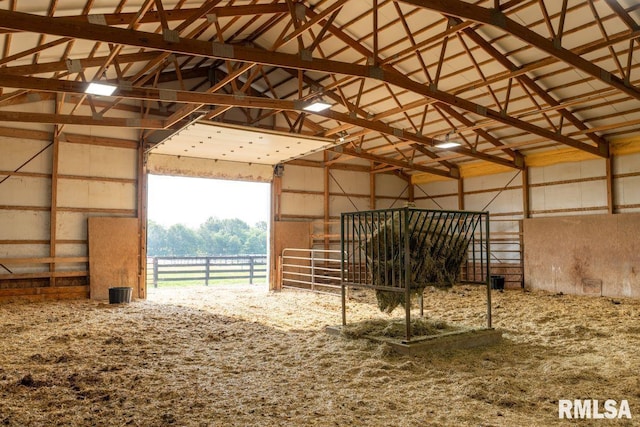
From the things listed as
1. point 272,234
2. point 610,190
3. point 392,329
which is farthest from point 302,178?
point 392,329

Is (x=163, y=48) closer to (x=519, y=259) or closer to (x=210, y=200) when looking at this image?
(x=519, y=259)

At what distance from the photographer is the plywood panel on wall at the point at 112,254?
33.9 feet

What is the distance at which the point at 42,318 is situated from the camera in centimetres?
752

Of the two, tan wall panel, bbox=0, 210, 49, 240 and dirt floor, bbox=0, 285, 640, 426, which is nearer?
dirt floor, bbox=0, 285, 640, 426

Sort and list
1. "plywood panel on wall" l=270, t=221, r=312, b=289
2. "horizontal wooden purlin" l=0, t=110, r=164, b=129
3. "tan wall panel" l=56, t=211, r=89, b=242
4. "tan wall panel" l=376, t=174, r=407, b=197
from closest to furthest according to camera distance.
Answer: "horizontal wooden purlin" l=0, t=110, r=164, b=129 → "tan wall panel" l=56, t=211, r=89, b=242 → "plywood panel on wall" l=270, t=221, r=312, b=289 → "tan wall panel" l=376, t=174, r=407, b=197

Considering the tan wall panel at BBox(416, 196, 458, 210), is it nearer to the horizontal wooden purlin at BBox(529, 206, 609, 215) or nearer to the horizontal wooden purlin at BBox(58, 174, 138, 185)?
the horizontal wooden purlin at BBox(529, 206, 609, 215)

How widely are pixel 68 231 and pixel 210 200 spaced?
1567 cm

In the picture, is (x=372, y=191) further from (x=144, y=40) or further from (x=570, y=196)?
(x=144, y=40)

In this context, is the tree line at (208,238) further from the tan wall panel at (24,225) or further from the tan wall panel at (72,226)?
the tan wall panel at (24,225)

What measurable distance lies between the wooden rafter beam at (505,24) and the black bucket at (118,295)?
734 cm

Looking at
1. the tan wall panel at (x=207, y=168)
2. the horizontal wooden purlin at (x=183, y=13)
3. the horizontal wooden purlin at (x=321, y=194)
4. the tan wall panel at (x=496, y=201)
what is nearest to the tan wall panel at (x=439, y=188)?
the tan wall panel at (x=496, y=201)

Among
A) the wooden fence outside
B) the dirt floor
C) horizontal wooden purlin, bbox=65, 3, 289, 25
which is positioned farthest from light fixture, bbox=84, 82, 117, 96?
the wooden fence outside

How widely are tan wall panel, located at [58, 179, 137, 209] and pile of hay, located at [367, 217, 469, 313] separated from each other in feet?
22.5

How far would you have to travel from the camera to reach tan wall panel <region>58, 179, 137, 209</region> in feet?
33.6
